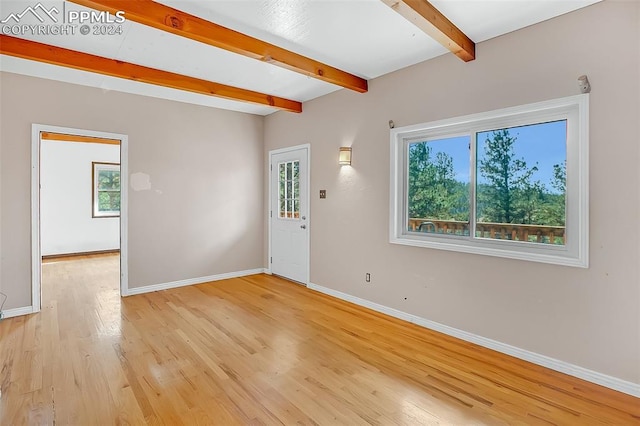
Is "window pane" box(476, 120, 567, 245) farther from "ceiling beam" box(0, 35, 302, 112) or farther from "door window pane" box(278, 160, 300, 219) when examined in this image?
"ceiling beam" box(0, 35, 302, 112)

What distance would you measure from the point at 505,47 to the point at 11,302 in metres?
5.65

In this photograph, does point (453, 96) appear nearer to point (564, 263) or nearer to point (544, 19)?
point (544, 19)

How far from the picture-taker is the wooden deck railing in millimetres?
2644

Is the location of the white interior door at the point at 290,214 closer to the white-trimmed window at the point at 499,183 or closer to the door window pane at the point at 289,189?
the door window pane at the point at 289,189

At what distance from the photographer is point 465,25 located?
264cm

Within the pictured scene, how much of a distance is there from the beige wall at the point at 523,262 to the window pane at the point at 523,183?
24 cm

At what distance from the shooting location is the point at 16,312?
3641 millimetres

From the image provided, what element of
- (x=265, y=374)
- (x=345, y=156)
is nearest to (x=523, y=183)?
(x=345, y=156)

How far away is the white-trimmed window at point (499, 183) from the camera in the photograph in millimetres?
2500

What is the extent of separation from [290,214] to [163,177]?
1.96 m

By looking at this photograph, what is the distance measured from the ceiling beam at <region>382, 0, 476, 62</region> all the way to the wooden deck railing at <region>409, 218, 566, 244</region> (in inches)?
60.9

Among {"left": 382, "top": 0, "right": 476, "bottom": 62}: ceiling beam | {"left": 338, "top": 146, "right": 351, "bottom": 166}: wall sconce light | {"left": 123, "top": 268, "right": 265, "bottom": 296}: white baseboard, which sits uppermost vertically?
{"left": 382, "top": 0, "right": 476, "bottom": 62}: ceiling beam

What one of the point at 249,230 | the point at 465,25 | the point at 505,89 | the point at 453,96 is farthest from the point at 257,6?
the point at 249,230

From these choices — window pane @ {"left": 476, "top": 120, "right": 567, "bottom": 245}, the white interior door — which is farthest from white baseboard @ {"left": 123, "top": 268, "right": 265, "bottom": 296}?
window pane @ {"left": 476, "top": 120, "right": 567, "bottom": 245}
